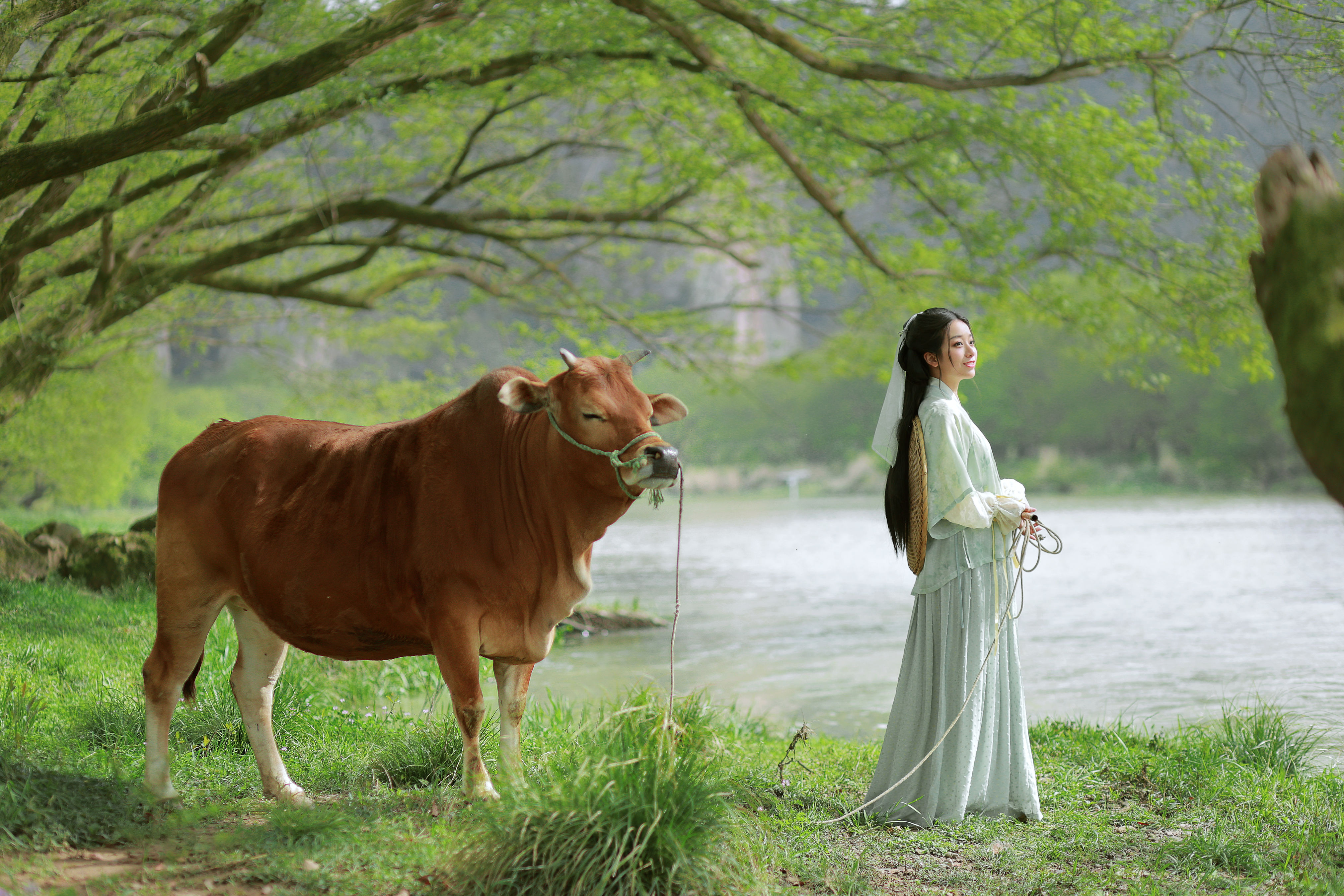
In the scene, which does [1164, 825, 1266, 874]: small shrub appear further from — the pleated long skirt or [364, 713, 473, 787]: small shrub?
[364, 713, 473, 787]: small shrub

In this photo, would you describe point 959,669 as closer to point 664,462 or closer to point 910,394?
point 910,394

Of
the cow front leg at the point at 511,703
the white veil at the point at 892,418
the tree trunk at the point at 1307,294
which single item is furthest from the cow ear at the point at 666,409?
the tree trunk at the point at 1307,294

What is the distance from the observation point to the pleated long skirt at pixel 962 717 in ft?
14.1

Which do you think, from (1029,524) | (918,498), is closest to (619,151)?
(918,498)

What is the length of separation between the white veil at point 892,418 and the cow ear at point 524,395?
1.52m

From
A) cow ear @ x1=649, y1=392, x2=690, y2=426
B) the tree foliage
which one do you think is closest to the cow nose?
cow ear @ x1=649, y1=392, x2=690, y2=426

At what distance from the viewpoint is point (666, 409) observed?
4129 mm

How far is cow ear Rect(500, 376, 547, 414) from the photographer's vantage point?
12.2 feet

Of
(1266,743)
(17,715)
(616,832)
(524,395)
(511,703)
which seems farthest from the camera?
(1266,743)

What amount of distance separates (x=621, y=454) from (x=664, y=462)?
0.66 feet

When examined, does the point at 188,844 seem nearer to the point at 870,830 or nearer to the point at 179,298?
the point at 870,830

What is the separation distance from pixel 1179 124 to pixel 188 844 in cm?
824

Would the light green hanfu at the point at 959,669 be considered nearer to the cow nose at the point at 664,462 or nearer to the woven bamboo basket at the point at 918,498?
the woven bamboo basket at the point at 918,498

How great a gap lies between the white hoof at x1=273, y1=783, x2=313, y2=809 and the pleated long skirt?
221 cm
